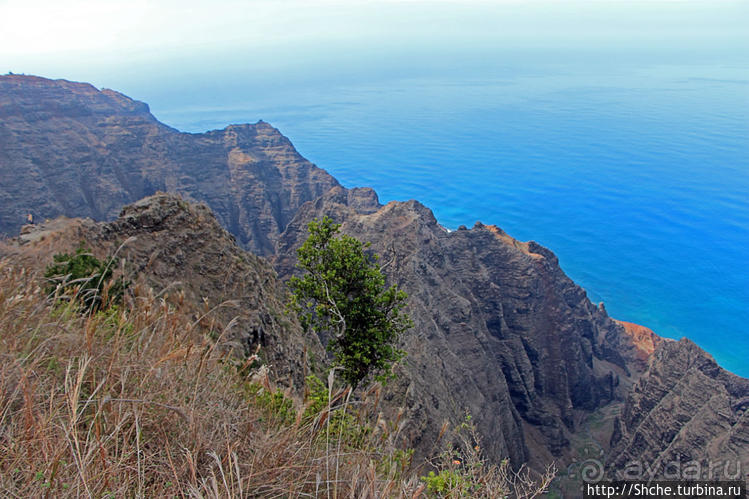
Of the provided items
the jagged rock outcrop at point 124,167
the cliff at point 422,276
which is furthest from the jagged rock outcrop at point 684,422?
the jagged rock outcrop at point 124,167

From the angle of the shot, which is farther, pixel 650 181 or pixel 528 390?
pixel 650 181

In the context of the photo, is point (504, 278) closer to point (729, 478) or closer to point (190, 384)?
point (729, 478)

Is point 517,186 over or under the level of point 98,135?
under

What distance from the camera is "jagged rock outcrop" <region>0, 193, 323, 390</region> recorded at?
1490 cm

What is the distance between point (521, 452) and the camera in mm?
41250

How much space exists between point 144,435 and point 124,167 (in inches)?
3736

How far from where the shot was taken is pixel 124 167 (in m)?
82.9

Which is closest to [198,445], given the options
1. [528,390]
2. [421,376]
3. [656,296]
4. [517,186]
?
[421,376]

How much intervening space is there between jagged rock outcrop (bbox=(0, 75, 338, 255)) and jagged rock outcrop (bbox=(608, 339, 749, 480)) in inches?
2520

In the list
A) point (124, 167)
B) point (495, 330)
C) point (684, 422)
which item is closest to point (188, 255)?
point (684, 422)

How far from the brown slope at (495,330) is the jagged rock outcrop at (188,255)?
483 inches

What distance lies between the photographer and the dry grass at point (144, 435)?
2617 mm

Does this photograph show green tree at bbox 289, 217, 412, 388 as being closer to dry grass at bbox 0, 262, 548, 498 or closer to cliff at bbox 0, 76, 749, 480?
cliff at bbox 0, 76, 749, 480

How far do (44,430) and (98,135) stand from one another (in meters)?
102
